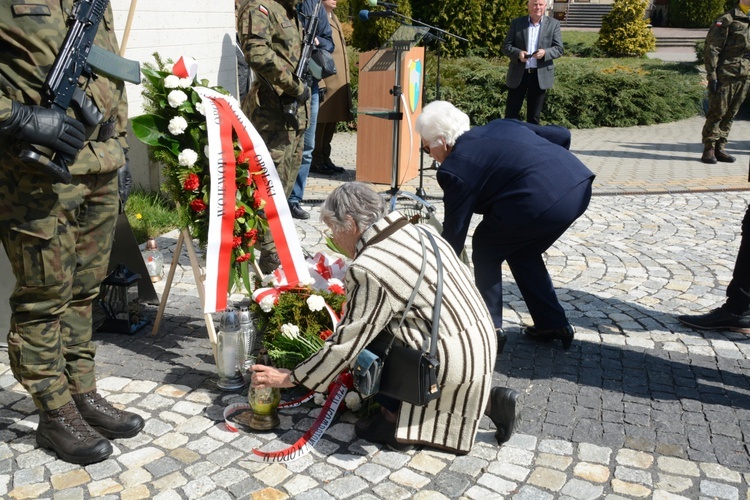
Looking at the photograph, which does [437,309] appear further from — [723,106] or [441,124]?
[723,106]

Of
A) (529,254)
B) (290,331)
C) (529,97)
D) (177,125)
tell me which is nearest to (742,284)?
(529,254)

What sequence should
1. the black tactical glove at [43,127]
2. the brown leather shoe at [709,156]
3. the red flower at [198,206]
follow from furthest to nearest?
the brown leather shoe at [709,156] < the red flower at [198,206] < the black tactical glove at [43,127]

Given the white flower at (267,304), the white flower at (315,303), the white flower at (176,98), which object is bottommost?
the white flower at (267,304)

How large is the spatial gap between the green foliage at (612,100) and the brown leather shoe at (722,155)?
3.67 meters

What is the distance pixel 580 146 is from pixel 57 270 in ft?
35.7

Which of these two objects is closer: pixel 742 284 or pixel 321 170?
pixel 742 284

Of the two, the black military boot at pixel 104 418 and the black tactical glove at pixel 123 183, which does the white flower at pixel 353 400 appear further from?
the black tactical glove at pixel 123 183

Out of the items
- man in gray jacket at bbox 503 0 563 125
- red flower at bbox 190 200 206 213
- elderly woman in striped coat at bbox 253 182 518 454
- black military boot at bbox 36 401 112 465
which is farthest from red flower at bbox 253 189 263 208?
man in gray jacket at bbox 503 0 563 125

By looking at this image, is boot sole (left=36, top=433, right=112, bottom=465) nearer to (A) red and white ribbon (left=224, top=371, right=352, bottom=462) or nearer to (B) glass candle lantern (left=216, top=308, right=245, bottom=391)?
(A) red and white ribbon (left=224, top=371, right=352, bottom=462)

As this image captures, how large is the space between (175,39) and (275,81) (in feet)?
6.84

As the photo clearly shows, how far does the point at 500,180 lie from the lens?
14.4 feet

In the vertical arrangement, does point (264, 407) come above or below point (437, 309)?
below

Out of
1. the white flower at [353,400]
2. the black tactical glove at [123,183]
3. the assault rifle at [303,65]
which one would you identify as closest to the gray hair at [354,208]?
the white flower at [353,400]

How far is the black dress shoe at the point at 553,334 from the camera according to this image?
4.96 metres
